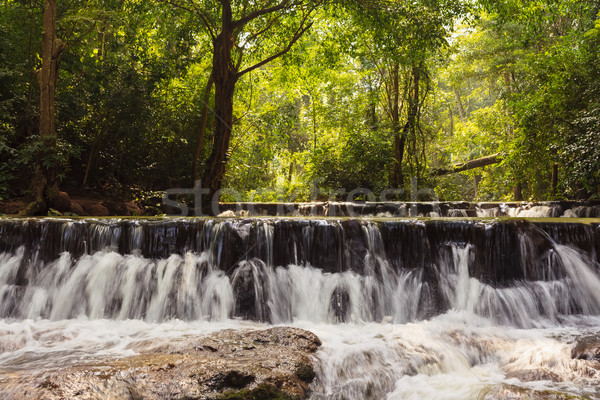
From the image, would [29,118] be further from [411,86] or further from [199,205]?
[411,86]

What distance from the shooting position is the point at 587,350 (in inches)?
142

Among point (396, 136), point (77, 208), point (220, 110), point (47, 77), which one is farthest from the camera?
point (396, 136)

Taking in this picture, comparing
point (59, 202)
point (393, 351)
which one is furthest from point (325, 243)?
point (59, 202)

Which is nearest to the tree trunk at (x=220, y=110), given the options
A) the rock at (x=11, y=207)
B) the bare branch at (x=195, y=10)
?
the bare branch at (x=195, y=10)

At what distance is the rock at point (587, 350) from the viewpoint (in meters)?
3.51

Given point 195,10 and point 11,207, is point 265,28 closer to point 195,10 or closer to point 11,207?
point 195,10

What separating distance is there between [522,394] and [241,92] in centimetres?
1563

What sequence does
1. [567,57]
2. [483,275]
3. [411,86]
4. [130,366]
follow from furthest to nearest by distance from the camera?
1. [411,86]
2. [567,57]
3. [483,275]
4. [130,366]

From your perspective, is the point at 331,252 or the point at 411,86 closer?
the point at 331,252

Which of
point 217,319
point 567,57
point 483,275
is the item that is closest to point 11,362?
point 217,319

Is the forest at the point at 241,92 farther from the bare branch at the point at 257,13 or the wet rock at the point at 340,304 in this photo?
the wet rock at the point at 340,304

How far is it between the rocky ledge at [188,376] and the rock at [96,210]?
22.7 ft

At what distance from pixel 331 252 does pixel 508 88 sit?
14.5m

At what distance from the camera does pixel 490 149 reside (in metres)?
19.9
